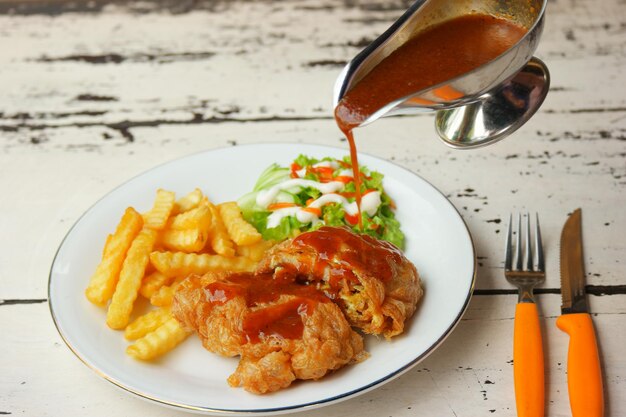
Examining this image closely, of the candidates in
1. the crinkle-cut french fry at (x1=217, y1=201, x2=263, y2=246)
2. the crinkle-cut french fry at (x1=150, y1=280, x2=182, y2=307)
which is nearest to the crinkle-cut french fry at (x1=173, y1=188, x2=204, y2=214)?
the crinkle-cut french fry at (x1=217, y1=201, x2=263, y2=246)

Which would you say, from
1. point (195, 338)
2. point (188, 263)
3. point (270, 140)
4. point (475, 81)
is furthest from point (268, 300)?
point (270, 140)

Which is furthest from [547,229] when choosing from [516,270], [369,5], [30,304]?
[369,5]

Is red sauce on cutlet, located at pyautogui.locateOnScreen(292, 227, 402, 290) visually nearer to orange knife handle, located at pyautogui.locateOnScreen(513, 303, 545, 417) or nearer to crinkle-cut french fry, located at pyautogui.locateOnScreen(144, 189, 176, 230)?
orange knife handle, located at pyautogui.locateOnScreen(513, 303, 545, 417)

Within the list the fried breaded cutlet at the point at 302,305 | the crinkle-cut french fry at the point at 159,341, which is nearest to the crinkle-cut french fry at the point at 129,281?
the crinkle-cut french fry at the point at 159,341

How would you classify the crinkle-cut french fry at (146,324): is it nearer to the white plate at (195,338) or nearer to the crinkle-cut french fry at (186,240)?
the white plate at (195,338)

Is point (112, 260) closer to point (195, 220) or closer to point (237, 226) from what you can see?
point (195, 220)

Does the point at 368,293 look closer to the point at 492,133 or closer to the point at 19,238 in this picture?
the point at 492,133
